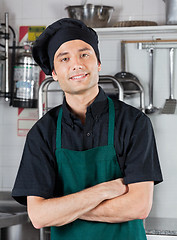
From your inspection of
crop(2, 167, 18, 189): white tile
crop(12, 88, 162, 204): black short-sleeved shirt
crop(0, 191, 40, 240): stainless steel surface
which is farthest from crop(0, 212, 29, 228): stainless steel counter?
crop(12, 88, 162, 204): black short-sleeved shirt

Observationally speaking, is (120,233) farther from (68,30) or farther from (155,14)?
(155,14)

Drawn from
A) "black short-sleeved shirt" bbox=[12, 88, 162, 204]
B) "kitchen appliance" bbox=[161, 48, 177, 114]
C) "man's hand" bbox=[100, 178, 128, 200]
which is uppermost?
"kitchen appliance" bbox=[161, 48, 177, 114]

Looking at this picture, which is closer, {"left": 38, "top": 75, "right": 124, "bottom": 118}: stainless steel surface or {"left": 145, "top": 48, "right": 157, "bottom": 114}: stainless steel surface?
{"left": 38, "top": 75, "right": 124, "bottom": 118}: stainless steel surface

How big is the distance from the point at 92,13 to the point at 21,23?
0.63m

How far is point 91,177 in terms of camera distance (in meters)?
1.39

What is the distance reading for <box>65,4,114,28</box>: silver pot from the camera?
2.64m

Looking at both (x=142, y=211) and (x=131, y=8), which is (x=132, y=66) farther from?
(x=142, y=211)

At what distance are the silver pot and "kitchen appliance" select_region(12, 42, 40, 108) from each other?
0.45 meters

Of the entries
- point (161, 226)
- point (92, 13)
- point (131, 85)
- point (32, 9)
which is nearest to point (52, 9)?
point (32, 9)

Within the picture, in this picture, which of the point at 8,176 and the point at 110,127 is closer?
the point at 110,127

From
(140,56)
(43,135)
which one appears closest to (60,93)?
(140,56)

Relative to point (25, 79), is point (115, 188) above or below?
below

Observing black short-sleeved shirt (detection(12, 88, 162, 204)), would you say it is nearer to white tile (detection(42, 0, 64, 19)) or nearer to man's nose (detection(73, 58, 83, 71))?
man's nose (detection(73, 58, 83, 71))

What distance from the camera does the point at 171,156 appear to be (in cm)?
278
